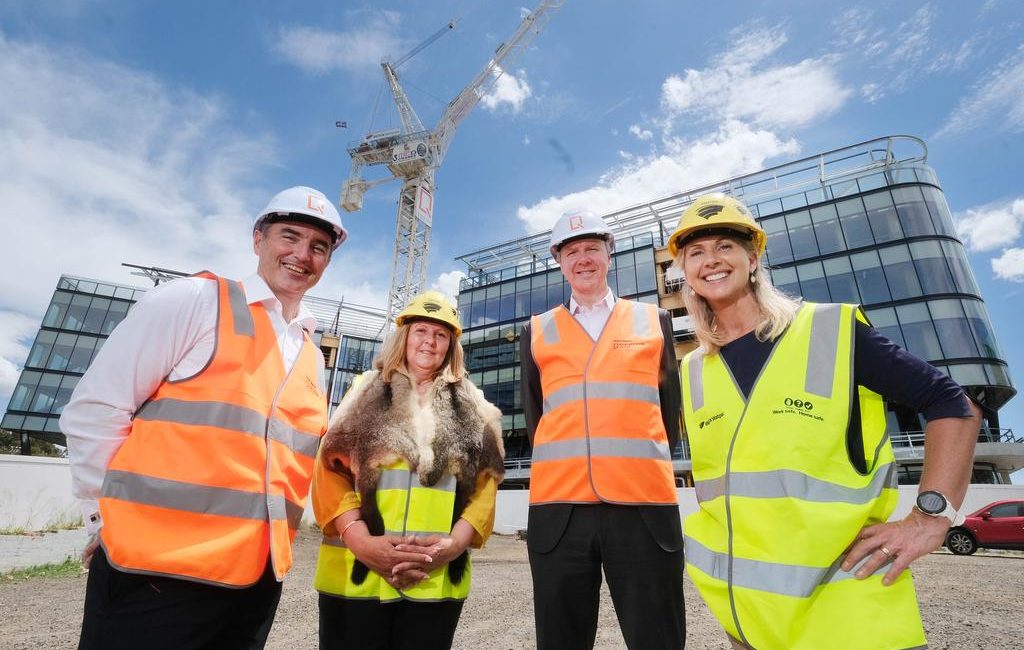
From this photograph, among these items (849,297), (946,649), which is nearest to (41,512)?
(946,649)

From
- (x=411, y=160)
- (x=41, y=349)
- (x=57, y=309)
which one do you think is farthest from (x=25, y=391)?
(x=411, y=160)

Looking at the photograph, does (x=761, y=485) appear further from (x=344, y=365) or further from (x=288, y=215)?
(x=344, y=365)

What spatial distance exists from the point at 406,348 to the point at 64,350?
1740 inches

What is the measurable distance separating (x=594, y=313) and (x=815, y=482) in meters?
1.53

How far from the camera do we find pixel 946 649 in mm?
3953

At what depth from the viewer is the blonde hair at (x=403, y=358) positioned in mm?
2734

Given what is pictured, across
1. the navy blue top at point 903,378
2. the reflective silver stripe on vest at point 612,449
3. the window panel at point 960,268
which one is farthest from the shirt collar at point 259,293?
the window panel at point 960,268

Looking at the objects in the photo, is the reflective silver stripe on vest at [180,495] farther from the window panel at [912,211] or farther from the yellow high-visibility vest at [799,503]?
the window panel at [912,211]

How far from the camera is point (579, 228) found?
2.90 meters

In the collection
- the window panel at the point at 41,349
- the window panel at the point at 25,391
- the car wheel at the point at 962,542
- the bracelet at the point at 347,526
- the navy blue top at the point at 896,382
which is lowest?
the car wheel at the point at 962,542

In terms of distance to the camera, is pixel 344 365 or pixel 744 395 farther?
pixel 344 365

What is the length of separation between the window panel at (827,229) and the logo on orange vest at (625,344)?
93.6ft

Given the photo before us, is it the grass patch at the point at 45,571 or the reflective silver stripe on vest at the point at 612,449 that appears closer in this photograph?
the reflective silver stripe on vest at the point at 612,449

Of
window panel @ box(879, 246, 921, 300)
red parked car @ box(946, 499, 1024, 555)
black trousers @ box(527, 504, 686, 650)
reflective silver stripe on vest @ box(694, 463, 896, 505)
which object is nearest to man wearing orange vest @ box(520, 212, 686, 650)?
black trousers @ box(527, 504, 686, 650)
